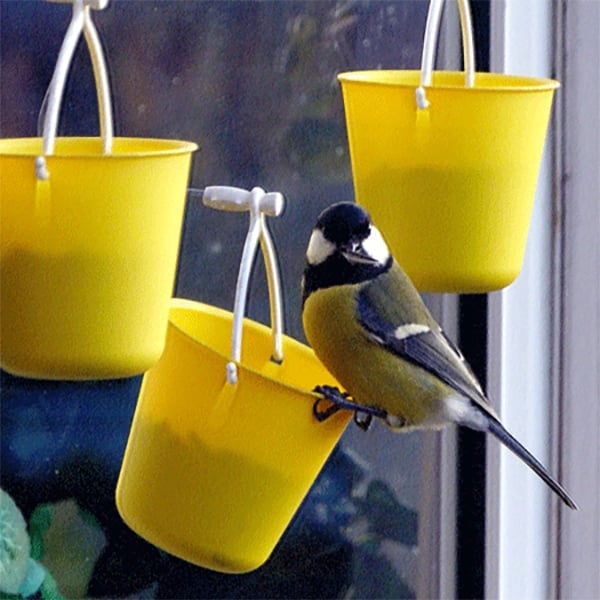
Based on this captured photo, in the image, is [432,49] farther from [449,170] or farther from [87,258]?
[87,258]

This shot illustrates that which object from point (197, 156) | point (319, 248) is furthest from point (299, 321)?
point (319, 248)

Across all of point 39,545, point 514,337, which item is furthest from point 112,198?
A: point 514,337

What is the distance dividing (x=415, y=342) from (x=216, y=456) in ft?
0.64

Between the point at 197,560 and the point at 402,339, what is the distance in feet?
0.72

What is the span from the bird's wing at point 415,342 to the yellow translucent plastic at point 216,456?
0.09 metres

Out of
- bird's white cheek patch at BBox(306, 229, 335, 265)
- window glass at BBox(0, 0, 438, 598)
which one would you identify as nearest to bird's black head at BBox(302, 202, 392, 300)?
bird's white cheek patch at BBox(306, 229, 335, 265)

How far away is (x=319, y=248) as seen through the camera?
2.94ft

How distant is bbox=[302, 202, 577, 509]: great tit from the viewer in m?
0.86

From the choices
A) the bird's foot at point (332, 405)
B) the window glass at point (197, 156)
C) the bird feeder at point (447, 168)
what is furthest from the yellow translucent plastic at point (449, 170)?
the window glass at point (197, 156)

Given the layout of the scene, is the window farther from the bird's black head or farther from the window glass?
the bird's black head

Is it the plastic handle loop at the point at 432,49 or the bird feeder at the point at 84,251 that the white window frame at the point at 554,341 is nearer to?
the plastic handle loop at the point at 432,49

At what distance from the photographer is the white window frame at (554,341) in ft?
3.92

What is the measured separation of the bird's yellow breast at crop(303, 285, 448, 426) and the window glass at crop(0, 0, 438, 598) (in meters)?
0.31

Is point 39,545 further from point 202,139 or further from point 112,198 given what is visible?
point 112,198
